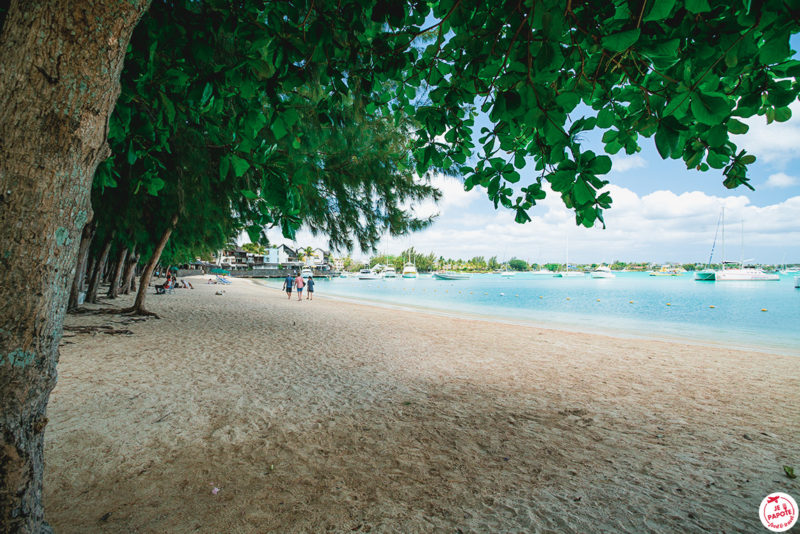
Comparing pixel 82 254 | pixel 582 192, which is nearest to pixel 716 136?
pixel 582 192

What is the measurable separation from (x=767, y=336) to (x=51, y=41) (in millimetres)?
19725

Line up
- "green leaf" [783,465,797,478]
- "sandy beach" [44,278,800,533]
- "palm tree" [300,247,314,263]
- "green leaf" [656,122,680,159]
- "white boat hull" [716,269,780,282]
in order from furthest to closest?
"palm tree" [300,247,314,263]
"white boat hull" [716,269,780,282]
"green leaf" [783,465,797,478]
"sandy beach" [44,278,800,533]
"green leaf" [656,122,680,159]

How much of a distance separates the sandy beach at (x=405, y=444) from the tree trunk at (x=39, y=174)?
118 cm

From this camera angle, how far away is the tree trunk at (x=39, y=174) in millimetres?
1106

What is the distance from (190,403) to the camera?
12.6ft

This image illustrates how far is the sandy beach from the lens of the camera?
2.12 meters

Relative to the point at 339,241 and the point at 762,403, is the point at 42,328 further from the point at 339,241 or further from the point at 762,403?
the point at 762,403

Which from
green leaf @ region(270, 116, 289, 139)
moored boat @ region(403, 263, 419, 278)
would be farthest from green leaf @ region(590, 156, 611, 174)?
moored boat @ region(403, 263, 419, 278)

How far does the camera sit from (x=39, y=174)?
1139 millimetres

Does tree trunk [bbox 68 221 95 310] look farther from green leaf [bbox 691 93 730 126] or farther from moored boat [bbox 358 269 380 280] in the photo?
moored boat [bbox 358 269 380 280]

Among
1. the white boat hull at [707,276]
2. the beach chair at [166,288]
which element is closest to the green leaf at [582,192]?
the beach chair at [166,288]

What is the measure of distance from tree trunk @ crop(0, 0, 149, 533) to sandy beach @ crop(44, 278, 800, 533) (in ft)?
3.87

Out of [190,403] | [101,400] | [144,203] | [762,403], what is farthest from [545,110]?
[144,203]

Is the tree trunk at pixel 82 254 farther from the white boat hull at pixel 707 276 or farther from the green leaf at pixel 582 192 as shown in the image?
the white boat hull at pixel 707 276
